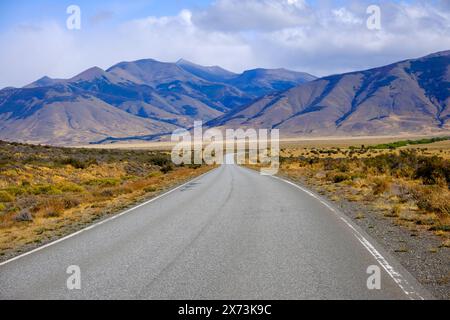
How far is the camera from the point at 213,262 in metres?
7.87

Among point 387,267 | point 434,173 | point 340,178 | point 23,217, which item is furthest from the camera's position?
point 340,178

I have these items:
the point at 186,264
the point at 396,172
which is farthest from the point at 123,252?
Result: the point at 396,172

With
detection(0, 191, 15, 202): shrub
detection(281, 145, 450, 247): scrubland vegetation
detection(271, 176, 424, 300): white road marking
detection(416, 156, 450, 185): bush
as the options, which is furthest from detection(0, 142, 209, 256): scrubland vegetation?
detection(416, 156, 450, 185): bush

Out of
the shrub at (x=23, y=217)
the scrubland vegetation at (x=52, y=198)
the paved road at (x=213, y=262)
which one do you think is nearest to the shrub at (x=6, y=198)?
the scrubland vegetation at (x=52, y=198)

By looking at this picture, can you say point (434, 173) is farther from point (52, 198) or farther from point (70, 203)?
point (52, 198)

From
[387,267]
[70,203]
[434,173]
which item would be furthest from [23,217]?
[434,173]

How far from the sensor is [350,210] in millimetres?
14922

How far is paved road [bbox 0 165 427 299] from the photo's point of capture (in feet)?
20.8

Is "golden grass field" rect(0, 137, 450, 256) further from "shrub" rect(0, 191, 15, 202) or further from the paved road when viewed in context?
the paved road

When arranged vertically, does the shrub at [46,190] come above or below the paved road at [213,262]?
below

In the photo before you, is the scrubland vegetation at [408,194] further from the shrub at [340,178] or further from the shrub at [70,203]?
the shrub at [70,203]

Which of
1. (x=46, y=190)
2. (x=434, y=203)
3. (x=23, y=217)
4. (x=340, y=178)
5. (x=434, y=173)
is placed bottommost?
(x=46, y=190)

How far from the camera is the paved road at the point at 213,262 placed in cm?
634

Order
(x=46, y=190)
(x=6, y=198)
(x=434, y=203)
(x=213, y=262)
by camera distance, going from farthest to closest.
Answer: (x=46, y=190) < (x=6, y=198) < (x=434, y=203) < (x=213, y=262)
